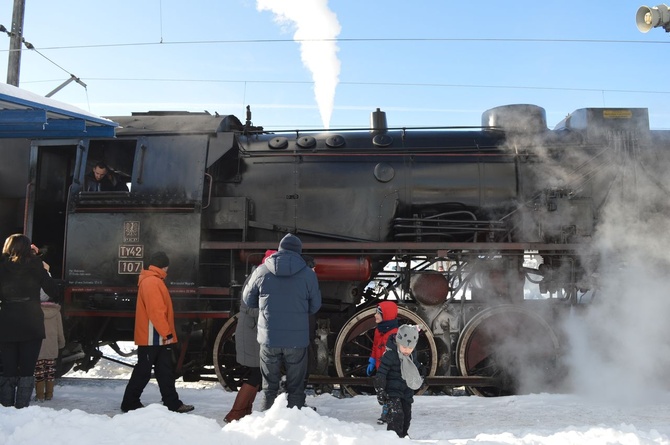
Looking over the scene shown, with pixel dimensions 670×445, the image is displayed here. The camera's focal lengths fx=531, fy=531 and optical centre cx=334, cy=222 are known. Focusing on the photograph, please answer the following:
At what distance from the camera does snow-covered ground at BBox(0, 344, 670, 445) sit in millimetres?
3295

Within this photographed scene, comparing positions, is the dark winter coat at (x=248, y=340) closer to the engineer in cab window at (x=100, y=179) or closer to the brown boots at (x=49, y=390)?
the brown boots at (x=49, y=390)

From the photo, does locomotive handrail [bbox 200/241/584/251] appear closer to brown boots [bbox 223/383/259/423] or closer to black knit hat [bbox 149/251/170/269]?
black knit hat [bbox 149/251/170/269]

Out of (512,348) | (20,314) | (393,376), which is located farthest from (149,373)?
(512,348)

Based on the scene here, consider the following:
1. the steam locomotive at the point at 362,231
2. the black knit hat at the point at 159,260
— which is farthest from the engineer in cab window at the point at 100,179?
the black knit hat at the point at 159,260

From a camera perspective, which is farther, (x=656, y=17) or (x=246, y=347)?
(x=656, y=17)

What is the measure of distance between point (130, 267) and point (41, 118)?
1.98 m

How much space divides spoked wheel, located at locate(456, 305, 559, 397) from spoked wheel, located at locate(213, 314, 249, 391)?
2.53 meters

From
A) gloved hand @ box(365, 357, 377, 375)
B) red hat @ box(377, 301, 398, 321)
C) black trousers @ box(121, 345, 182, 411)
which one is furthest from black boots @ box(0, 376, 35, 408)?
red hat @ box(377, 301, 398, 321)

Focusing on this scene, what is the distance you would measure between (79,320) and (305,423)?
12.3ft

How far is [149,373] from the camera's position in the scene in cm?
497

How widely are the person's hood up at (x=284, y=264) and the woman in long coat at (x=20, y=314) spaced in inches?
76.6

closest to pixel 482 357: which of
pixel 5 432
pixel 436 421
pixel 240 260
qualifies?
pixel 436 421

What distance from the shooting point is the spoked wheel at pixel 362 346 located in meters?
5.86

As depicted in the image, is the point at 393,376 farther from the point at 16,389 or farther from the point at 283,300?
the point at 16,389
